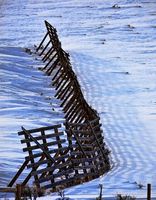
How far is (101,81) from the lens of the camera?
77.9ft

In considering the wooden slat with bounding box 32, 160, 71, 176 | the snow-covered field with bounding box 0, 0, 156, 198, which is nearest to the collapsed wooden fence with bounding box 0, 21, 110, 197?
the wooden slat with bounding box 32, 160, 71, 176

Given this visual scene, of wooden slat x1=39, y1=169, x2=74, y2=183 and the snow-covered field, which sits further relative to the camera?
the snow-covered field

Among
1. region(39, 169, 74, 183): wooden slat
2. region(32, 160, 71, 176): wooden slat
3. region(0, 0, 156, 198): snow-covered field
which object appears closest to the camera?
region(32, 160, 71, 176): wooden slat

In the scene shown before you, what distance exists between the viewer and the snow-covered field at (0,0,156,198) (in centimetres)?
1340

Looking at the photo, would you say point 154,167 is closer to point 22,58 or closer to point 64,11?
point 22,58

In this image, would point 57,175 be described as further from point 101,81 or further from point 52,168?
point 101,81

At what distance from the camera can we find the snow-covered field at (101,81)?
13.4 metres

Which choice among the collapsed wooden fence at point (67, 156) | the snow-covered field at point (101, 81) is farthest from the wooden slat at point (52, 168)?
the snow-covered field at point (101, 81)

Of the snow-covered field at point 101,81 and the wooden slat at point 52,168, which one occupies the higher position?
the snow-covered field at point 101,81

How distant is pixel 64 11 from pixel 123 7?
12.2 feet

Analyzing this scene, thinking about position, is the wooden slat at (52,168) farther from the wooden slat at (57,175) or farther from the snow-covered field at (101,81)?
the snow-covered field at (101,81)

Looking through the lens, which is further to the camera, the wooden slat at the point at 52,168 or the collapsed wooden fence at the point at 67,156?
the collapsed wooden fence at the point at 67,156

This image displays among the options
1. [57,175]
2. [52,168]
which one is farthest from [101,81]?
[52,168]

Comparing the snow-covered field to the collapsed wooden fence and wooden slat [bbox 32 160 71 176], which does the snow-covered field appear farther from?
wooden slat [bbox 32 160 71 176]
